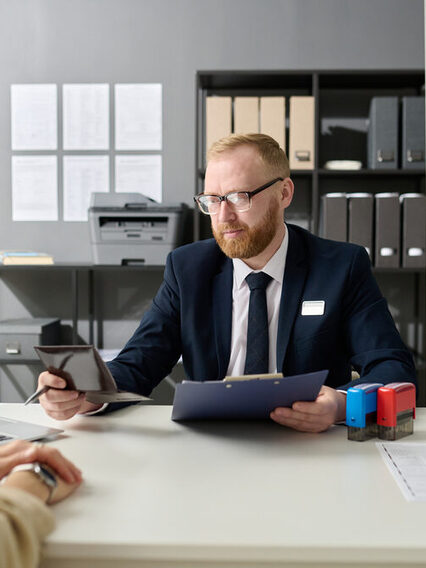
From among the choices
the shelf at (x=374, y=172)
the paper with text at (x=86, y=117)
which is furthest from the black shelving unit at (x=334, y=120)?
the paper with text at (x=86, y=117)

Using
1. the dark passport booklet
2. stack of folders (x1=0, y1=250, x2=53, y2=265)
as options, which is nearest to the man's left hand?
the dark passport booklet

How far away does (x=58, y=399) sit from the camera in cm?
111

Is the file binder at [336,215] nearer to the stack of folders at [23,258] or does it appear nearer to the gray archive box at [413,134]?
the gray archive box at [413,134]

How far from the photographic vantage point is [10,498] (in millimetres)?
642

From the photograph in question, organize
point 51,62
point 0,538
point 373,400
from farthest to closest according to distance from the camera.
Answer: point 51,62 → point 373,400 → point 0,538

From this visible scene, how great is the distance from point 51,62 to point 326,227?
1.73 m

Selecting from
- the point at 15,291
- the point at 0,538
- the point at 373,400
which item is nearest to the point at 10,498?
the point at 0,538

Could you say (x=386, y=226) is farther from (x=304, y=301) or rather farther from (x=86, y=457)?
(x=86, y=457)

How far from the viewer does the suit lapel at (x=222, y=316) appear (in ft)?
4.89

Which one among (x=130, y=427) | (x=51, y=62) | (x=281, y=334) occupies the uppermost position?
(x=51, y=62)

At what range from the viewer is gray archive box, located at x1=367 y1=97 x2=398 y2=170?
102 inches

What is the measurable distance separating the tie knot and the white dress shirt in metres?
0.02

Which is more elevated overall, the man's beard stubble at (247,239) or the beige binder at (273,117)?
the beige binder at (273,117)

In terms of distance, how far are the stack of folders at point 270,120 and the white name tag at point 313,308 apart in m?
1.35
